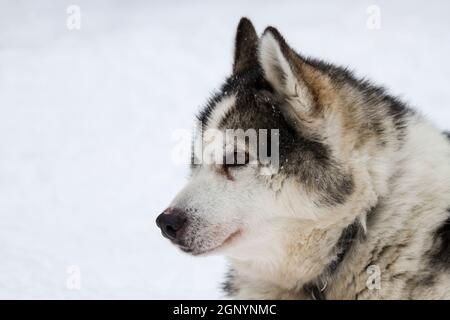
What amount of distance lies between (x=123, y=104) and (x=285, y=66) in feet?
31.2

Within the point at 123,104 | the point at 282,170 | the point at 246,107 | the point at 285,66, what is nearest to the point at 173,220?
the point at 282,170

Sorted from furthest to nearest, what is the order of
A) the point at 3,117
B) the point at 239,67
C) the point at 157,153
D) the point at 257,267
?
the point at 3,117, the point at 157,153, the point at 239,67, the point at 257,267

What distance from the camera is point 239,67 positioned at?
4.13m

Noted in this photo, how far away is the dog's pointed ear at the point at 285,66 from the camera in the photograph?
340 cm

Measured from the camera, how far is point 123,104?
1264 centimetres

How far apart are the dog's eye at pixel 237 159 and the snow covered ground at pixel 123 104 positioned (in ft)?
6.89

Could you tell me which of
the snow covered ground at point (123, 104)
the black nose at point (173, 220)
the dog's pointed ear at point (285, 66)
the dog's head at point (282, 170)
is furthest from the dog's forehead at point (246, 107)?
the snow covered ground at point (123, 104)

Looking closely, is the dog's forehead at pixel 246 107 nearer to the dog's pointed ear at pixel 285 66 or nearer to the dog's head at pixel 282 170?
the dog's head at pixel 282 170

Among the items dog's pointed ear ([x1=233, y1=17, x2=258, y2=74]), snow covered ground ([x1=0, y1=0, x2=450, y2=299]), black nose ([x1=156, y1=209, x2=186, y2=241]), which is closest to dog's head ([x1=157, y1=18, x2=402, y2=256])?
black nose ([x1=156, y1=209, x2=186, y2=241])

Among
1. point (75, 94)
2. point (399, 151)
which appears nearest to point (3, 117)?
point (75, 94)

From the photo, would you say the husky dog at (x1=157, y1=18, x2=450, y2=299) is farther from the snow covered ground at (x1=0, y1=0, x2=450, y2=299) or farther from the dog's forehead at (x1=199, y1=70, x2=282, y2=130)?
the snow covered ground at (x1=0, y1=0, x2=450, y2=299)

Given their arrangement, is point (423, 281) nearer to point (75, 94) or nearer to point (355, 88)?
point (355, 88)
